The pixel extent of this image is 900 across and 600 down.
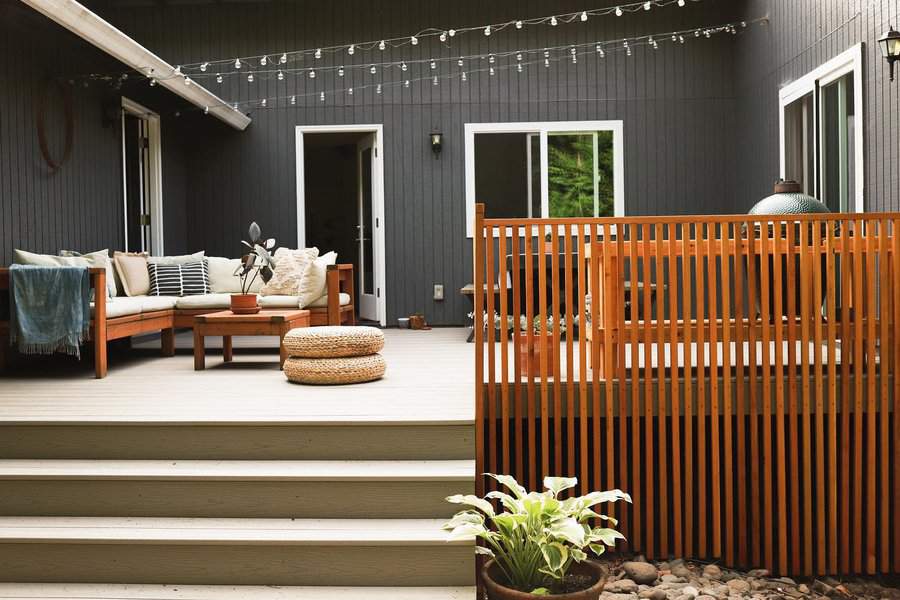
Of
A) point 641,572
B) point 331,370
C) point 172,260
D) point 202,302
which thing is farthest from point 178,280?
point 641,572

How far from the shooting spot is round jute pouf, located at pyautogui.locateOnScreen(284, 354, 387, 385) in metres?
4.94

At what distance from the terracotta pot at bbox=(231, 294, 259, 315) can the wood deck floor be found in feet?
1.29

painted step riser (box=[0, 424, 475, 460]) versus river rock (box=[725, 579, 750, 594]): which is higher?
painted step riser (box=[0, 424, 475, 460])

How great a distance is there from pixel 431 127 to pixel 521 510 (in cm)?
673

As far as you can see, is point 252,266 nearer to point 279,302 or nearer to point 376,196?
point 279,302

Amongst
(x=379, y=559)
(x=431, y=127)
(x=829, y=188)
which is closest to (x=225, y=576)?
(x=379, y=559)

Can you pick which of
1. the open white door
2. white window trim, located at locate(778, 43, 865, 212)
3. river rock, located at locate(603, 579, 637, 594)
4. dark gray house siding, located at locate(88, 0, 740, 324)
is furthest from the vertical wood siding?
white window trim, located at locate(778, 43, 865, 212)

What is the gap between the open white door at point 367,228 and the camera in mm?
9508

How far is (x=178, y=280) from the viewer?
24.2 feet

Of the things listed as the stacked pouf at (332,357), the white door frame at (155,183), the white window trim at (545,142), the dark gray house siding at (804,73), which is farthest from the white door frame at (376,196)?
the stacked pouf at (332,357)

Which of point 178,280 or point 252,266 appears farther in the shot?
point 178,280

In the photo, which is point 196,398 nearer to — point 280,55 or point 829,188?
point 829,188

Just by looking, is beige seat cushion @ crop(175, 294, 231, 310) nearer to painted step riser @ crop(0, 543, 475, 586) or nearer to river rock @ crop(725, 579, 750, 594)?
painted step riser @ crop(0, 543, 475, 586)

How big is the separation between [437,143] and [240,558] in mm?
6543
